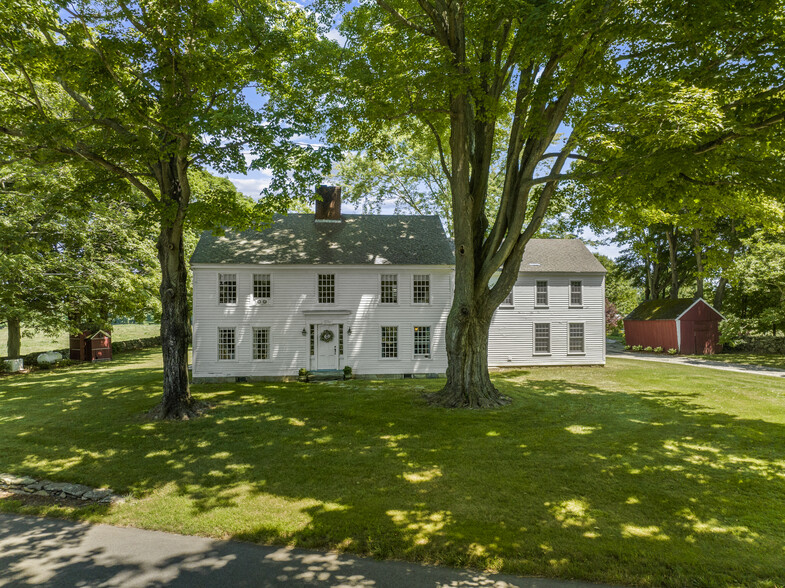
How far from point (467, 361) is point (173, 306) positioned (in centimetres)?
991

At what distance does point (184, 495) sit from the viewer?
827 cm

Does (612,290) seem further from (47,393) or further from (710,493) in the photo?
(47,393)

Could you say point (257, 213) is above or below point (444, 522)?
above

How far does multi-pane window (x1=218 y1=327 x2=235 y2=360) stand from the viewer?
21.4 metres

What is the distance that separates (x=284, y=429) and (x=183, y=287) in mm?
5907

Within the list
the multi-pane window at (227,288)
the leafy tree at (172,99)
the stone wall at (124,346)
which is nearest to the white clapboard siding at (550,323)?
the multi-pane window at (227,288)

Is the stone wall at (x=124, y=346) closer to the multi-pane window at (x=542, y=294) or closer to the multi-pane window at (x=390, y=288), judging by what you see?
the multi-pane window at (x=390, y=288)

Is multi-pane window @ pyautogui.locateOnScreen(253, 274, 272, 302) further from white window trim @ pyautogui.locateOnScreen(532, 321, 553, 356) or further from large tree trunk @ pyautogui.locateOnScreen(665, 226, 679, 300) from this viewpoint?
large tree trunk @ pyautogui.locateOnScreen(665, 226, 679, 300)

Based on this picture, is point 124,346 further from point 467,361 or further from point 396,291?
point 467,361

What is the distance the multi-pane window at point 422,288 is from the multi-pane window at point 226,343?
9344 millimetres

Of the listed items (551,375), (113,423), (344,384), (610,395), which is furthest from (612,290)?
(113,423)

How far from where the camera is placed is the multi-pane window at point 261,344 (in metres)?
21.7

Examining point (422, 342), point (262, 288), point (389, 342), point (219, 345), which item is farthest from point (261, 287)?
point (422, 342)

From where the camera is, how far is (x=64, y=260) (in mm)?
23234
